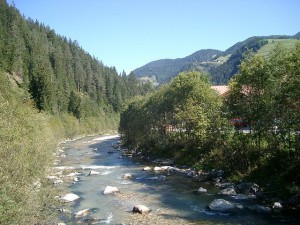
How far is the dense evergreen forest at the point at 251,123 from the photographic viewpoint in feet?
113

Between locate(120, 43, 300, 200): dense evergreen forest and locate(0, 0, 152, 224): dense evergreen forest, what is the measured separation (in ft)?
73.3

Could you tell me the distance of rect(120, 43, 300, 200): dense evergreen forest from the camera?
34406 mm

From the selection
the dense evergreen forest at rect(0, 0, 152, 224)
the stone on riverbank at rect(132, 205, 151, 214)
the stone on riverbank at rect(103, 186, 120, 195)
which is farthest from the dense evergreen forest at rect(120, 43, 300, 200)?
the dense evergreen forest at rect(0, 0, 152, 224)

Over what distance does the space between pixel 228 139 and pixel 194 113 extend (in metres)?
11.2

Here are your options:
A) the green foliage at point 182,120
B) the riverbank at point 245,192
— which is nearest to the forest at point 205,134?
the green foliage at point 182,120

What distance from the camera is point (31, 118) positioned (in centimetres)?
4866

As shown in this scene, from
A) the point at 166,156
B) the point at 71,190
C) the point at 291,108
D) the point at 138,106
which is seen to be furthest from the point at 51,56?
the point at 291,108

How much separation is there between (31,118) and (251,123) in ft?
102

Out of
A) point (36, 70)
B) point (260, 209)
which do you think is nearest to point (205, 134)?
point (260, 209)

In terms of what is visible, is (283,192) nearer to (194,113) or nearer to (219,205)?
(219,205)

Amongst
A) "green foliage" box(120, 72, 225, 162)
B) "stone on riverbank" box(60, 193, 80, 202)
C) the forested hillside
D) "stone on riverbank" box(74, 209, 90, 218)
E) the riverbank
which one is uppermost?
the forested hillside

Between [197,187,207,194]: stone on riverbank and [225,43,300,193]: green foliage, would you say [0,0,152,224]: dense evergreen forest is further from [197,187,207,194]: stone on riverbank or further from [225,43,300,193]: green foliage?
[225,43,300,193]: green foliage

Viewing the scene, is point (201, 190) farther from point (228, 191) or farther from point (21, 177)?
point (21, 177)

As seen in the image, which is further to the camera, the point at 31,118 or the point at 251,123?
the point at 31,118
